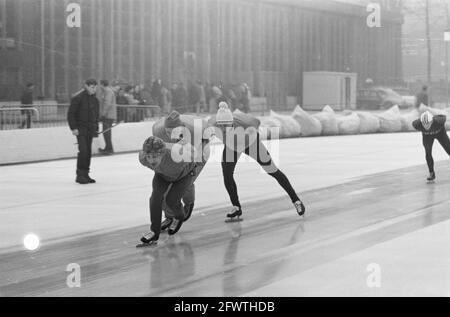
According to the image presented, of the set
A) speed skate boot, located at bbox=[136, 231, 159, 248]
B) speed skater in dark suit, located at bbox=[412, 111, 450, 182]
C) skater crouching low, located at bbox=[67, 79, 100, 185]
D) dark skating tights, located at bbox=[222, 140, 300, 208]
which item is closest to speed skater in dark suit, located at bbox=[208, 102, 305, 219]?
dark skating tights, located at bbox=[222, 140, 300, 208]

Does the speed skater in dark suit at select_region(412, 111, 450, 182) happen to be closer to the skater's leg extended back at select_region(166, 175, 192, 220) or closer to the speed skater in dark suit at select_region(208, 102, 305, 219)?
the speed skater in dark suit at select_region(208, 102, 305, 219)

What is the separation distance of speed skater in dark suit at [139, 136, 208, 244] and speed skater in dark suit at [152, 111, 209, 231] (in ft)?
0.47

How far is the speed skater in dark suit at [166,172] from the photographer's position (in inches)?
390

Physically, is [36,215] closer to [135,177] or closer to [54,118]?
[135,177]

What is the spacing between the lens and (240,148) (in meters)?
11.9

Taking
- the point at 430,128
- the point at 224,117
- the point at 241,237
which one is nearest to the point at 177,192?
the point at 241,237

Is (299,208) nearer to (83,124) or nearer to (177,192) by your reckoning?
(177,192)

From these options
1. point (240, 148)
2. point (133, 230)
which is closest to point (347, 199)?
point (240, 148)

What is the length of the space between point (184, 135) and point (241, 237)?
1297mm

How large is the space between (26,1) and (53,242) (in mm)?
29063

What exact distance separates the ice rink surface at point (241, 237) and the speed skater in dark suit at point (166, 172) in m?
0.36

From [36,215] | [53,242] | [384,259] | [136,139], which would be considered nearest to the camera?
[384,259]
